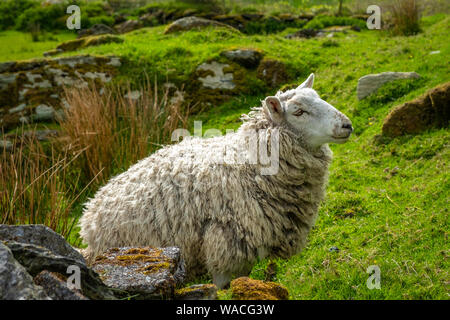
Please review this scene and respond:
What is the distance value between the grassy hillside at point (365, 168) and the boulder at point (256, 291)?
1.75ft

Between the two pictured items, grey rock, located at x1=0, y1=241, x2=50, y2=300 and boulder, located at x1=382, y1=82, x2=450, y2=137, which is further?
boulder, located at x1=382, y1=82, x2=450, y2=137

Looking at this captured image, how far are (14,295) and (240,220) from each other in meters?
2.41

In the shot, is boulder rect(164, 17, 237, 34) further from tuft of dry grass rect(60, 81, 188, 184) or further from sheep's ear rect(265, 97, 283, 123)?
sheep's ear rect(265, 97, 283, 123)

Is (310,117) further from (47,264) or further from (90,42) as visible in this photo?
(90,42)

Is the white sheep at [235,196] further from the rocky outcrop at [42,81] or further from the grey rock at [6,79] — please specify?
the grey rock at [6,79]

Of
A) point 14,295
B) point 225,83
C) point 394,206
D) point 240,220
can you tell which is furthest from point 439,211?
point 225,83

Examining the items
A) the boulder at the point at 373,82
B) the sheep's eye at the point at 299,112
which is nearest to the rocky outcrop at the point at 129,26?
the boulder at the point at 373,82

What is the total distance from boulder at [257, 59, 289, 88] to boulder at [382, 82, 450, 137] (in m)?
4.07

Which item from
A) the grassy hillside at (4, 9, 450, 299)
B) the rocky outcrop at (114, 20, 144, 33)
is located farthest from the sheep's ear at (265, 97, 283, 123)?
the rocky outcrop at (114, 20, 144, 33)

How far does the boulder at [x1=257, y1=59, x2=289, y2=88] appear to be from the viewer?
35.7ft

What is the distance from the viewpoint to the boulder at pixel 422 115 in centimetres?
674

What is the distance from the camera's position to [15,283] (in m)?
2.54
